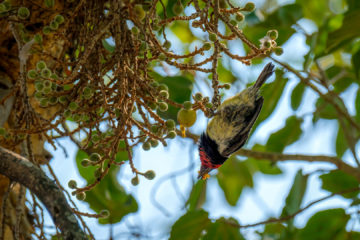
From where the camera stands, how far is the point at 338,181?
9.22ft

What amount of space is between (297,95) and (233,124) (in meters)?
0.88

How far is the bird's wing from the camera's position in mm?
2014

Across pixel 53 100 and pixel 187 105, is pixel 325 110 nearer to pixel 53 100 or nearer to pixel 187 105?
pixel 187 105

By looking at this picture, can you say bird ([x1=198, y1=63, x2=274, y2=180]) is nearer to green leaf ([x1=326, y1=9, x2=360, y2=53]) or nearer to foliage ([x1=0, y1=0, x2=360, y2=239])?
foliage ([x1=0, y1=0, x2=360, y2=239])

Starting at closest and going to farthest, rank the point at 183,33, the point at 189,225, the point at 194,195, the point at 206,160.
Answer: the point at 206,160, the point at 189,225, the point at 194,195, the point at 183,33

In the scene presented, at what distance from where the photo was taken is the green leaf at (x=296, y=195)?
2.37 metres

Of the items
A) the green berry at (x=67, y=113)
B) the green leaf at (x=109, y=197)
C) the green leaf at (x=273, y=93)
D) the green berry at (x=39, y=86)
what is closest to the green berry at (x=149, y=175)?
the green berry at (x=67, y=113)

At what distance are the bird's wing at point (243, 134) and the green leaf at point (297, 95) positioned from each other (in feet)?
2.37

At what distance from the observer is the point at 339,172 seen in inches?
110

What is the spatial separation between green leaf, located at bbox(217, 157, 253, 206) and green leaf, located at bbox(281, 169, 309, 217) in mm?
791

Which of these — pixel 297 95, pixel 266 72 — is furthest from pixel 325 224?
pixel 266 72

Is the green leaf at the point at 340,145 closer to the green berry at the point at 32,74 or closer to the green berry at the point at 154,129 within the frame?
the green berry at the point at 154,129

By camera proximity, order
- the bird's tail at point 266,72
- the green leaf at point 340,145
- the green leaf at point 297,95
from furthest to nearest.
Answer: the green leaf at point 340,145
the green leaf at point 297,95
the bird's tail at point 266,72

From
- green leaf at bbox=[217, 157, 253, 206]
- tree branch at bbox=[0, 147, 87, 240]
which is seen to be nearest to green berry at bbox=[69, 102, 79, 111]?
tree branch at bbox=[0, 147, 87, 240]
